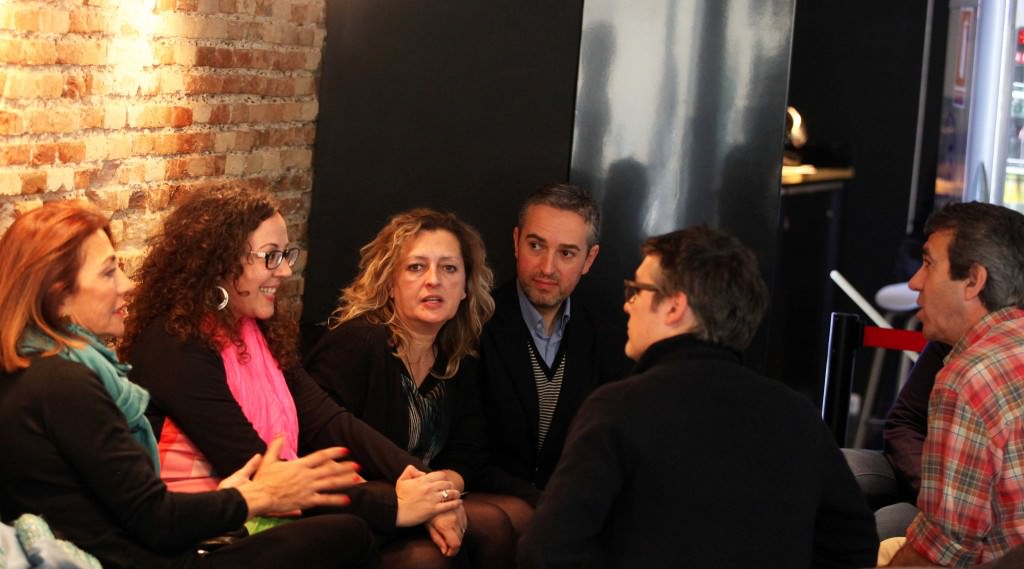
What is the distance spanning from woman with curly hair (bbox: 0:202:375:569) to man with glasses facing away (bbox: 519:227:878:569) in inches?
30.8

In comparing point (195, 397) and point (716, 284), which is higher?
point (716, 284)

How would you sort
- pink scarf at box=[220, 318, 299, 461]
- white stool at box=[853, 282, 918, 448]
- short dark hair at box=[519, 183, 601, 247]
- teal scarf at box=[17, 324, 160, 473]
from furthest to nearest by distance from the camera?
white stool at box=[853, 282, 918, 448]
short dark hair at box=[519, 183, 601, 247]
pink scarf at box=[220, 318, 299, 461]
teal scarf at box=[17, 324, 160, 473]

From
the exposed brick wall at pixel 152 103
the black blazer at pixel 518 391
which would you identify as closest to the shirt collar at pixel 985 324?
the black blazer at pixel 518 391

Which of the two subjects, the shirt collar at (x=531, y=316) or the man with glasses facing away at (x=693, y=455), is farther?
the shirt collar at (x=531, y=316)

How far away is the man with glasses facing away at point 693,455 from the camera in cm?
241

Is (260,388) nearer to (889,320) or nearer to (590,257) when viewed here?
(590,257)

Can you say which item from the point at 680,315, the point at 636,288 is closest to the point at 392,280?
the point at 636,288

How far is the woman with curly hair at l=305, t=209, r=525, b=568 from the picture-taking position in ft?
12.2

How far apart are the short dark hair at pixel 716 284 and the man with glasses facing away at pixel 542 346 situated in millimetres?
1453

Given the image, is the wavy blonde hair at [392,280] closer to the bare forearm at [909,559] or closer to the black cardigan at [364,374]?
the black cardigan at [364,374]

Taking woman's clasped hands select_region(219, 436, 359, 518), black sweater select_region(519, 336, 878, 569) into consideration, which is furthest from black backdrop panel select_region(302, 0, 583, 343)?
black sweater select_region(519, 336, 878, 569)

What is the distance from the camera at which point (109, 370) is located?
2740 mm

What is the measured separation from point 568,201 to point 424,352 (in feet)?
2.20

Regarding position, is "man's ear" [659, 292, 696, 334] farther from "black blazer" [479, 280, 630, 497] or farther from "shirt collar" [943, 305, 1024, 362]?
"black blazer" [479, 280, 630, 497]
